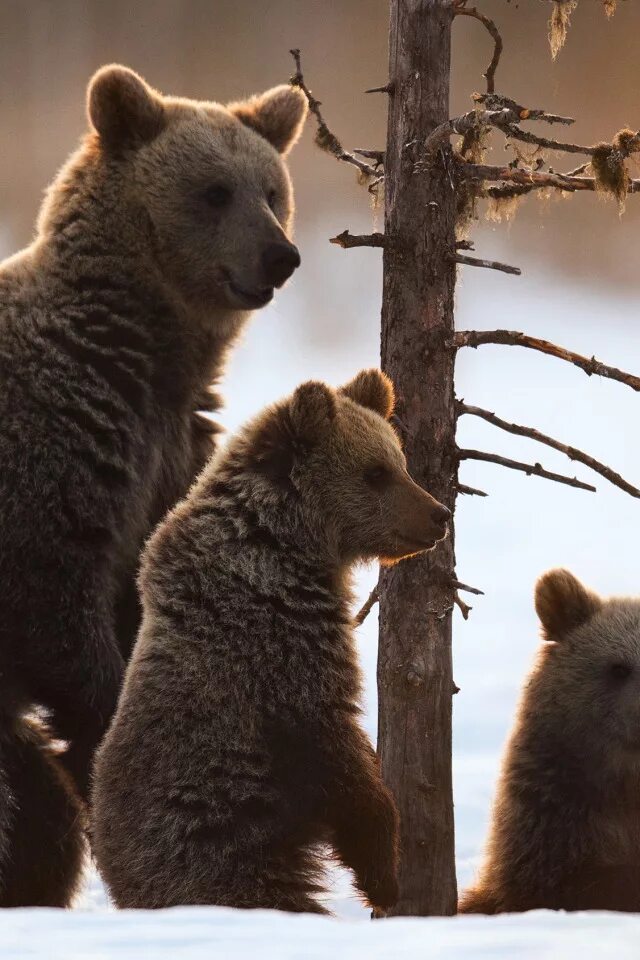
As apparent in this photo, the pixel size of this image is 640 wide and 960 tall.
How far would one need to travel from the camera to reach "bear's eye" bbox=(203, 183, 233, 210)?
215 inches

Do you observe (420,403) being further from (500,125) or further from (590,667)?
(590,667)

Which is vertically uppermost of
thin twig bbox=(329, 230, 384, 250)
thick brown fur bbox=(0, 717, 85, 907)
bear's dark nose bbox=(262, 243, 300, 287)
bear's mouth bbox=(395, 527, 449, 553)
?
thin twig bbox=(329, 230, 384, 250)

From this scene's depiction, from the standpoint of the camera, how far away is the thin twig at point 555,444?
5793 mm

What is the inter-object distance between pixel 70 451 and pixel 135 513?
13.1 inches

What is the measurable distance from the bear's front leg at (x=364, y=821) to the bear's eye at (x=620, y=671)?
5.40ft

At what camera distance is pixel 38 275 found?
5.45m

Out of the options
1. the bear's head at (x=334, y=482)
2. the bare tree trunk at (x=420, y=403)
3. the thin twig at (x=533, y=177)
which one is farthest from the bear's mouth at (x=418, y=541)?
the thin twig at (x=533, y=177)

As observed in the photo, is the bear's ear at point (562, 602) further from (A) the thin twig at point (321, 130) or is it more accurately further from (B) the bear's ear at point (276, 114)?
(B) the bear's ear at point (276, 114)

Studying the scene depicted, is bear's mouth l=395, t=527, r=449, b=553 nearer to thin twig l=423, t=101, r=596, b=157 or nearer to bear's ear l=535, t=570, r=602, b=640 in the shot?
bear's ear l=535, t=570, r=602, b=640

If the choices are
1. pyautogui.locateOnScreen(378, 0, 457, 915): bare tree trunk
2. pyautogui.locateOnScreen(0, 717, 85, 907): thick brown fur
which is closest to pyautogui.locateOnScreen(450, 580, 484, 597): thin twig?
pyautogui.locateOnScreen(378, 0, 457, 915): bare tree trunk

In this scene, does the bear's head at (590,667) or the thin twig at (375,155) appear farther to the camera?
the thin twig at (375,155)

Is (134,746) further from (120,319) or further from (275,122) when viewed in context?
(275,122)

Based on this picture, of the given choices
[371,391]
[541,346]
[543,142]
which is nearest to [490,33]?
[543,142]

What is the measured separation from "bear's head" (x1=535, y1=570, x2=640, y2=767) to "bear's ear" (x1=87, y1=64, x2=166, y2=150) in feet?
8.11
